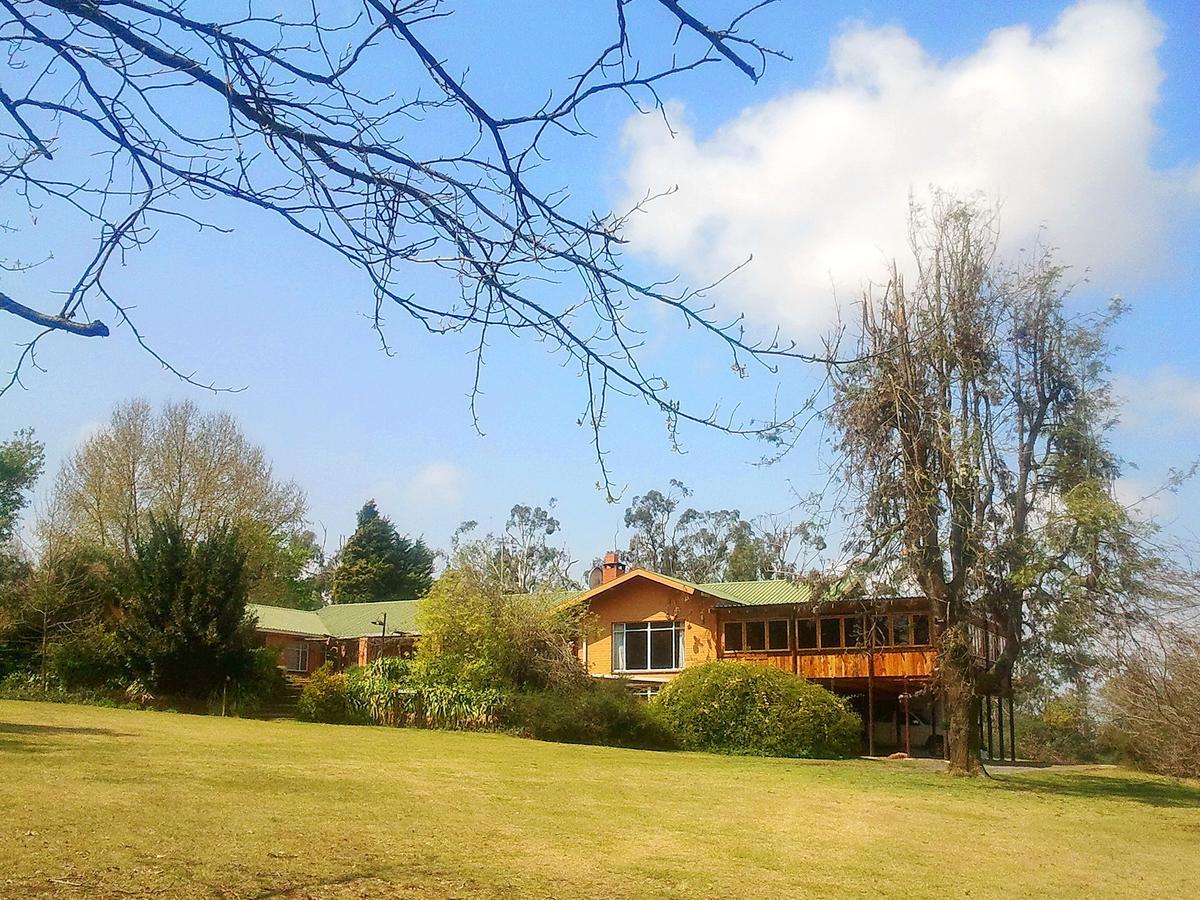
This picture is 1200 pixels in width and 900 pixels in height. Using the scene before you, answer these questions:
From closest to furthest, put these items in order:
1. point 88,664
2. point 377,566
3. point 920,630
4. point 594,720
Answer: point 594,720 → point 88,664 → point 920,630 → point 377,566

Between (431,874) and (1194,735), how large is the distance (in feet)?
38.4

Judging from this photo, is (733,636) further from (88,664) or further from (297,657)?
(297,657)

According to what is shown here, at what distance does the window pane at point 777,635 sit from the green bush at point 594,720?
672 cm

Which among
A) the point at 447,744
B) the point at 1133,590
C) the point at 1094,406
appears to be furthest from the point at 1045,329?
the point at 447,744

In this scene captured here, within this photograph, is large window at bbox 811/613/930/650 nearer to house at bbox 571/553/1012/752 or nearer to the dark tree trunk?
house at bbox 571/553/1012/752

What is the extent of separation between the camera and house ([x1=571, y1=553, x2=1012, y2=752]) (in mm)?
31547

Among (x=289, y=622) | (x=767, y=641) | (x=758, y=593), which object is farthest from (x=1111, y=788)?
(x=289, y=622)

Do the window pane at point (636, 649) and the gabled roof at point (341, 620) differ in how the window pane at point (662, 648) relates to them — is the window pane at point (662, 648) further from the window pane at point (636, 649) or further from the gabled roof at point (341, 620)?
the gabled roof at point (341, 620)

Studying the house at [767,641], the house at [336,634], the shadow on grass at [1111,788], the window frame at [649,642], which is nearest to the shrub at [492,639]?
the house at [767,641]

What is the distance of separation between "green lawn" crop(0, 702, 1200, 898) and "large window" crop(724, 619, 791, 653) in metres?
13.7

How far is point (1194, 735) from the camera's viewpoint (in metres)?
15.2

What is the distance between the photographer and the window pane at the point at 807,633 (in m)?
33.9

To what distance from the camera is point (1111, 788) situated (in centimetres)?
2334

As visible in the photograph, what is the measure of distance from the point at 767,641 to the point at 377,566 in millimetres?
30377
